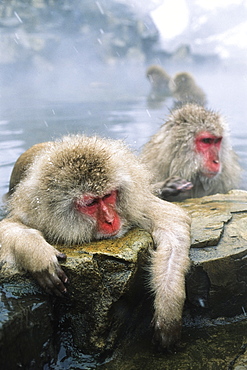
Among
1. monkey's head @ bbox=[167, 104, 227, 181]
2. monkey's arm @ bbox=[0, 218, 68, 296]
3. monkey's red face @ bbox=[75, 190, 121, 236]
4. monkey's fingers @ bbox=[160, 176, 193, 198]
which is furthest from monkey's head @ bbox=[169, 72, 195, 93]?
monkey's arm @ bbox=[0, 218, 68, 296]

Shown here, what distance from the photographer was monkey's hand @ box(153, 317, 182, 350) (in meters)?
2.76

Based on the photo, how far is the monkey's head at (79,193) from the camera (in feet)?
9.91

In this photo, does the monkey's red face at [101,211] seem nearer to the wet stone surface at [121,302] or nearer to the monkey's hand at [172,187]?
the wet stone surface at [121,302]

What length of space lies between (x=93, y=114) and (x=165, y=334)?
1391 cm

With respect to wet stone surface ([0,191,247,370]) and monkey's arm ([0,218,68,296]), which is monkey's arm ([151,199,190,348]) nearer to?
wet stone surface ([0,191,247,370])

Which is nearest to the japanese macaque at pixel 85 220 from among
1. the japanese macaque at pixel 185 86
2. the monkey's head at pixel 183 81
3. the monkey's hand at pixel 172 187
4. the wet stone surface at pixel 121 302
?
the wet stone surface at pixel 121 302

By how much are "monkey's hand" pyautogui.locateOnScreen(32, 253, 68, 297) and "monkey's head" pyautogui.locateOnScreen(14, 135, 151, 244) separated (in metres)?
0.43

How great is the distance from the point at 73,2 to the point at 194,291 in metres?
14.6

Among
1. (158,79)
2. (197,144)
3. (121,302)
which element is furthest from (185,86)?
(121,302)

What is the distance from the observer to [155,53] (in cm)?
1720

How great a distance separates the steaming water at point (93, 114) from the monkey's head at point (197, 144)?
121 centimetres

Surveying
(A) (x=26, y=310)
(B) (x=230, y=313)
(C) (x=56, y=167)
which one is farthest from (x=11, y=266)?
(B) (x=230, y=313)

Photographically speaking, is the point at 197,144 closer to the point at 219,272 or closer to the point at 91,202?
the point at 219,272

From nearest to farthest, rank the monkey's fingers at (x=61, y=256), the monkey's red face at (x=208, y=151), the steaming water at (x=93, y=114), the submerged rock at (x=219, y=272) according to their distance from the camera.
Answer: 1. the monkey's fingers at (x=61, y=256)
2. the submerged rock at (x=219, y=272)
3. the monkey's red face at (x=208, y=151)
4. the steaming water at (x=93, y=114)
